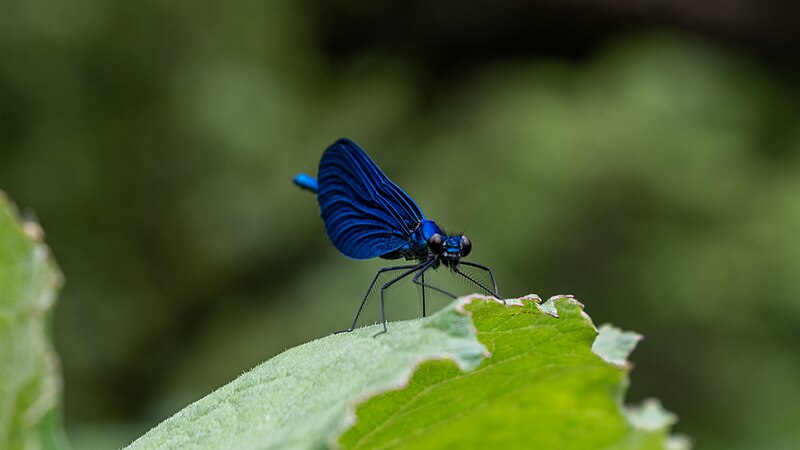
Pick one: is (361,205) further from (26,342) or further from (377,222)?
(26,342)

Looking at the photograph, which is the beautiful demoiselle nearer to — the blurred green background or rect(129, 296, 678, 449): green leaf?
rect(129, 296, 678, 449): green leaf

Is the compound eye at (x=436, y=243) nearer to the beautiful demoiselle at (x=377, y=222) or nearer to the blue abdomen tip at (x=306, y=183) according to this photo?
the beautiful demoiselle at (x=377, y=222)

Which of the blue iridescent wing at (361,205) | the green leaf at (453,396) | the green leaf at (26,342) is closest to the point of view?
the green leaf at (26,342)

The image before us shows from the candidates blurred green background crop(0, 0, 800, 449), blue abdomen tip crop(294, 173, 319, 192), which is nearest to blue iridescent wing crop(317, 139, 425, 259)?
blue abdomen tip crop(294, 173, 319, 192)

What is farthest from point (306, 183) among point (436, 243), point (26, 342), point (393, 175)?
point (393, 175)

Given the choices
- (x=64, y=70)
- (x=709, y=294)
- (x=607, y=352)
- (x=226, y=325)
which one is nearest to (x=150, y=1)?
(x=64, y=70)

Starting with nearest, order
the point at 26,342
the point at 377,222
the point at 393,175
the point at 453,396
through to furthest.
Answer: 1. the point at 26,342
2. the point at 453,396
3. the point at 377,222
4. the point at 393,175

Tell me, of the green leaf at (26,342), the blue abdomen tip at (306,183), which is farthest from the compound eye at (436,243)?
the green leaf at (26,342)

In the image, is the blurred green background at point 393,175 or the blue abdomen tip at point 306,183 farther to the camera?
the blurred green background at point 393,175

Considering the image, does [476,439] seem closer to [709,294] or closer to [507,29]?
[709,294]
